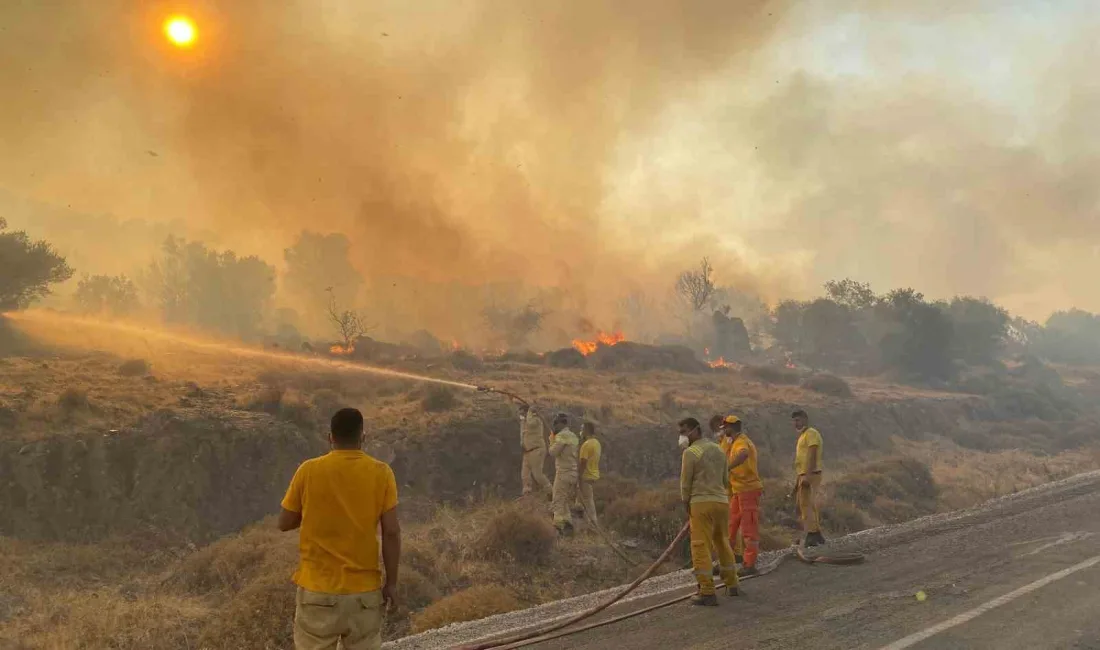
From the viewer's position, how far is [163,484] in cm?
1221

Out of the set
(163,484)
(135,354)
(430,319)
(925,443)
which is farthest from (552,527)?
(430,319)

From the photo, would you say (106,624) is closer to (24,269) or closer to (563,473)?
(563,473)

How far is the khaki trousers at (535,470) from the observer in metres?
14.4

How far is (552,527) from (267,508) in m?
5.95

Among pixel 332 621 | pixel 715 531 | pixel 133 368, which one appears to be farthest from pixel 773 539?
pixel 133 368

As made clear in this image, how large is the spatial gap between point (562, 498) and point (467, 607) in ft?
14.8

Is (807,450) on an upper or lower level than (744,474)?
upper

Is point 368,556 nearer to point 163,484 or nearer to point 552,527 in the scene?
point 552,527

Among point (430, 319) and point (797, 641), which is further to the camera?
point (430, 319)

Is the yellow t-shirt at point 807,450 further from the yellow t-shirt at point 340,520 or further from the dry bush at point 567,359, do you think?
the dry bush at point 567,359

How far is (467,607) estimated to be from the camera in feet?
25.1

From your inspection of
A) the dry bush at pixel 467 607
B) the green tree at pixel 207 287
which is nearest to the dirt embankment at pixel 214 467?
the dry bush at pixel 467 607

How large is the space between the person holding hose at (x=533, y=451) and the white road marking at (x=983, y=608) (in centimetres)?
888

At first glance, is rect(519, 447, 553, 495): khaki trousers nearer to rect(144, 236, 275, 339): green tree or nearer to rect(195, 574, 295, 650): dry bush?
rect(195, 574, 295, 650): dry bush
